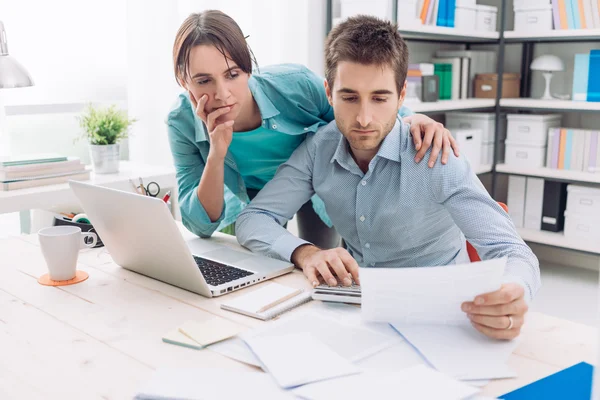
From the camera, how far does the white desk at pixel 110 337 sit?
2.75ft

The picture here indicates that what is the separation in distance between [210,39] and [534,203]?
2.75 metres

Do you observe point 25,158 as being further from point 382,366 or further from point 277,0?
point 382,366

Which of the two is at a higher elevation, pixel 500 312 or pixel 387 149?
pixel 387 149

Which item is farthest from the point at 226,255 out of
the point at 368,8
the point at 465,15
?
the point at 465,15

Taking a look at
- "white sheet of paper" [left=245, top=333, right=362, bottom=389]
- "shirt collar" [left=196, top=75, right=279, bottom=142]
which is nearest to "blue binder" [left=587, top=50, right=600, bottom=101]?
"shirt collar" [left=196, top=75, right=279, bottom=142]

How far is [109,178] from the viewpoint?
2371 millimetres

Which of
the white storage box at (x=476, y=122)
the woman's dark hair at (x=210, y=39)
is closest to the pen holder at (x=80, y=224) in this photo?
the woman's dark hair at (x=210, y=39)

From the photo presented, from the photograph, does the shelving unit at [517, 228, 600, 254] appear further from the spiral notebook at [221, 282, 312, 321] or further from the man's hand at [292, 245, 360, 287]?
the spiral notebook at [221, 282, 312, 321]

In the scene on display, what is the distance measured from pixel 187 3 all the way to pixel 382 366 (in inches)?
85.5

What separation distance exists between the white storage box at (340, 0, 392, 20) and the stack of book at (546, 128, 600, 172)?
132 cm

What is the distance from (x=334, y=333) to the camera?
0.98m

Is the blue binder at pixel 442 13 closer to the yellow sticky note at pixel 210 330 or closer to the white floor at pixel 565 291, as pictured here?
the white floor at pixel 565 291

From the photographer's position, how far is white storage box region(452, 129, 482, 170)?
351 cm

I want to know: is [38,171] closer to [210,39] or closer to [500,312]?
[210,39]
